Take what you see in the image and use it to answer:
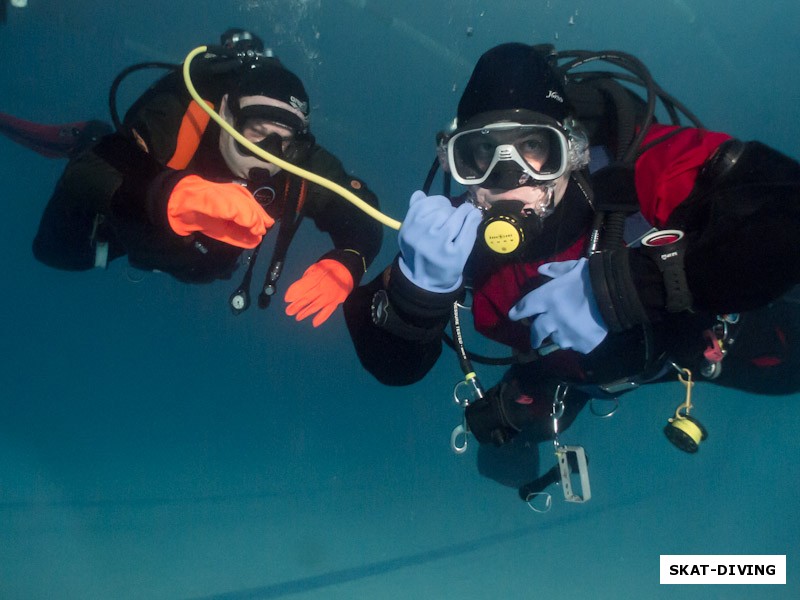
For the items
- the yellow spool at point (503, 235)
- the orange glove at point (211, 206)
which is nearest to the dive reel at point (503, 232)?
the yellow spool at point (503, 235)

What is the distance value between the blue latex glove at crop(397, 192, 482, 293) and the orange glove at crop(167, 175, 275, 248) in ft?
2.72

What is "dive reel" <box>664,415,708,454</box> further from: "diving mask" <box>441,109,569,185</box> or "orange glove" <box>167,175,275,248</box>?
"orange glove" <box>167,175,275,248</box>

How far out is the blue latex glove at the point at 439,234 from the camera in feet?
5.26

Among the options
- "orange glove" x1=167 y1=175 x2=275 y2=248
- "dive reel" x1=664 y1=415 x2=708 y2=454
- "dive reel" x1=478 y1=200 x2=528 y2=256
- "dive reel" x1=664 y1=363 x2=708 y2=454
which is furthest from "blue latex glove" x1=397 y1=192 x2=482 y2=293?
"dive reel" x1=664 y1=415 x2=708 y2=454

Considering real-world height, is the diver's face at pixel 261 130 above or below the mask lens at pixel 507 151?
below

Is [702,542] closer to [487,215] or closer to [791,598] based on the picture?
[791,598]

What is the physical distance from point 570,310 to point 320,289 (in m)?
1.50

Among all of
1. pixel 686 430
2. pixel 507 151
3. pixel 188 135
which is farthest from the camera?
pixel 188 135

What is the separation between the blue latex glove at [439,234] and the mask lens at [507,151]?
0.28 m

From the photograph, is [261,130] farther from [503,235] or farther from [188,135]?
[503,235]

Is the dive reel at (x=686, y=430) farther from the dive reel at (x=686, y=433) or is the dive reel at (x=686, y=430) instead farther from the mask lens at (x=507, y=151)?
the mask lens at (x=507, y=151)

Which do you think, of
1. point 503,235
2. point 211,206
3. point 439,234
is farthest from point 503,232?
point 211,206

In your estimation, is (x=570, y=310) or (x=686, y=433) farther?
(x=686, y=433)

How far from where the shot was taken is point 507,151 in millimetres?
1779
